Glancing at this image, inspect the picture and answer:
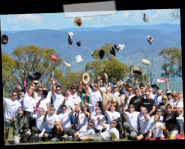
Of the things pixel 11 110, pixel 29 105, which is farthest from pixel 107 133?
pixel 11 110

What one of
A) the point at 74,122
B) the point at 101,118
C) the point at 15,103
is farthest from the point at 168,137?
the point at 15,103

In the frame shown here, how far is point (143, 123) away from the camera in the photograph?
31.9 feet

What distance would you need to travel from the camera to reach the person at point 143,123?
9620 mm

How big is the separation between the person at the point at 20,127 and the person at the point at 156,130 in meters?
3.30

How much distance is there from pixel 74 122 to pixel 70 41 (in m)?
2.92

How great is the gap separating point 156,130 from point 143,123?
0.40 meters

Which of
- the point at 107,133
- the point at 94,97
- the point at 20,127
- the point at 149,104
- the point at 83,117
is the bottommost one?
the point at 107,133

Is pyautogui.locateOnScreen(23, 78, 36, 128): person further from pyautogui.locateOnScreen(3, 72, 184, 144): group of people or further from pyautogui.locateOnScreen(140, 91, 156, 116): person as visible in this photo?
pyautogui.locateOnScreen(140, 91, 156, 116): person

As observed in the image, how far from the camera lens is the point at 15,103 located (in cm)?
992

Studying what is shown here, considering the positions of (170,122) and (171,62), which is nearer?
(170,122)

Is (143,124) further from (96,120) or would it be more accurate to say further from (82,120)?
(82,120)

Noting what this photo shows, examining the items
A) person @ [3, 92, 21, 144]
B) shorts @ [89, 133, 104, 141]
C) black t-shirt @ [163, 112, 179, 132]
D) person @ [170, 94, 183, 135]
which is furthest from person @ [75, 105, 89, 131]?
person @ [170, 94, 183, 135]

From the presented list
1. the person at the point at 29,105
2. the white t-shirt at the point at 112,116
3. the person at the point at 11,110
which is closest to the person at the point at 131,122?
the white t-shirt at the point at 112,116

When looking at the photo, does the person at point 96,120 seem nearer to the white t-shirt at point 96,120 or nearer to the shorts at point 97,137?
the white t-shirt at point 96,120
